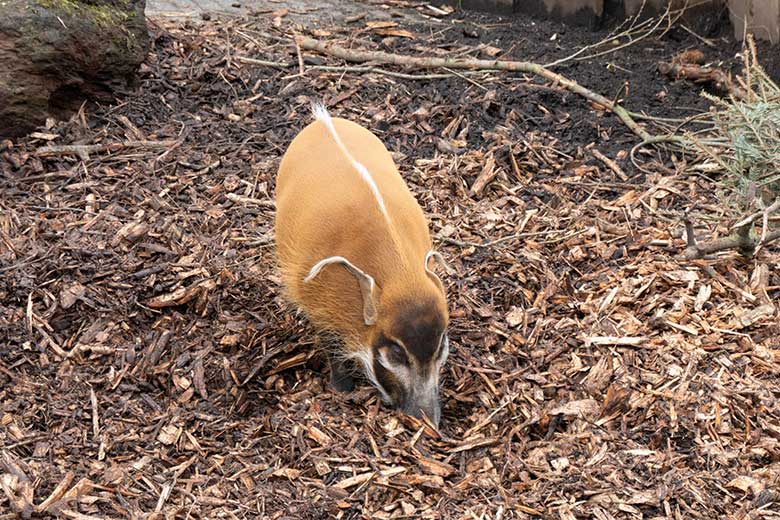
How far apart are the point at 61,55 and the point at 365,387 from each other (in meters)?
3.48

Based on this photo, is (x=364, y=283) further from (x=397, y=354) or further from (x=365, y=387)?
(x=365, y=387)

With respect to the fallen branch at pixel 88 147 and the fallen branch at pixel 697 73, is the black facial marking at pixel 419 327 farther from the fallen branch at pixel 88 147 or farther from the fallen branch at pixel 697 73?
the fallen branch at pixel 697 73

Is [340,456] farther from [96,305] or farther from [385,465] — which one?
[96,305]

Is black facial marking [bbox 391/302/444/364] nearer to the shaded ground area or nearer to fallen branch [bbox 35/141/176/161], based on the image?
the shaded ground area

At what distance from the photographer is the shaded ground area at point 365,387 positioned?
14.2 ft

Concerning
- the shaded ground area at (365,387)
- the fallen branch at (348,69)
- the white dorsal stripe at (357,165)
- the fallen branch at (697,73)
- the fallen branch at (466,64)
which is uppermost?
the white dorsal stripe at (357,165)

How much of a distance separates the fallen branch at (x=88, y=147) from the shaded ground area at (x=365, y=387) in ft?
0.06

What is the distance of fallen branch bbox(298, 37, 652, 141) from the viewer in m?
7.35

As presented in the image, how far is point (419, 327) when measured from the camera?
449 cm

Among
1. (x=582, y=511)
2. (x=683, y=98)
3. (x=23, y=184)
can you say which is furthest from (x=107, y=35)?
(x=582, y=511)

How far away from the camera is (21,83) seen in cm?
670

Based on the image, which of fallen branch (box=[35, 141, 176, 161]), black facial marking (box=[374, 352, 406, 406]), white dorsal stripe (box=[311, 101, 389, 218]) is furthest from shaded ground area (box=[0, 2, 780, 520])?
white dorsal stripe (box=[311, 101, 389, 218])

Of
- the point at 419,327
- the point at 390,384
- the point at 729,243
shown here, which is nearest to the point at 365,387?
the point at 390,384

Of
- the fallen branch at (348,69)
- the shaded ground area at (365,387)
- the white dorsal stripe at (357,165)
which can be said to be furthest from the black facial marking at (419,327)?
the fallen branch at (348,69)
